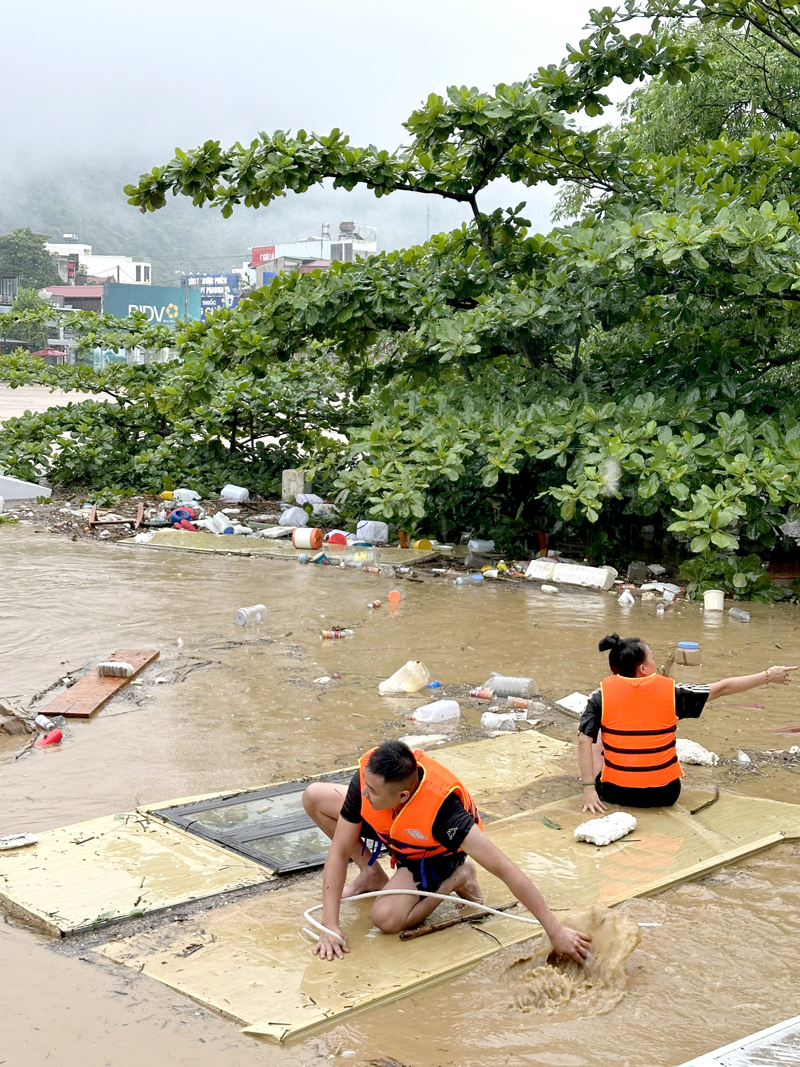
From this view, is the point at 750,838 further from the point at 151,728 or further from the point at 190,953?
the point at 151,728

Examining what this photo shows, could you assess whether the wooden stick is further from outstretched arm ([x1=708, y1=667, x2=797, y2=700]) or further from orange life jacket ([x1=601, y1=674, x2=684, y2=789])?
outstretched arm ([x1=708, y1=667, x2=797, y2=700])

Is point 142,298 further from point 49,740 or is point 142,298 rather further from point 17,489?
point 49,740

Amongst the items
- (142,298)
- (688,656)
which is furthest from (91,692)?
(142,298)

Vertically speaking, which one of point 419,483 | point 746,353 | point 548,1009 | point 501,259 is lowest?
point 548,1009

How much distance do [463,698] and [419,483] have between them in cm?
376

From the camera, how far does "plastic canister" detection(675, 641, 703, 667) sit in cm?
683

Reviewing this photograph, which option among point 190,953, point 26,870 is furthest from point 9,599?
point 190,953

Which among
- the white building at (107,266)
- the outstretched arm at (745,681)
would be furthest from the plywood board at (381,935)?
the white building at (107,266)

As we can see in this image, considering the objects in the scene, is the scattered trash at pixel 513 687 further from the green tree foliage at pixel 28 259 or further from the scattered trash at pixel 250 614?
→ the green tree foliage at pixel 28 259

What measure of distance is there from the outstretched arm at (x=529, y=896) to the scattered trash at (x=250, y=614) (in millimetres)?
4599

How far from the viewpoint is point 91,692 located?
19.1ft

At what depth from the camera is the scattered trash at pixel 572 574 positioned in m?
9.19

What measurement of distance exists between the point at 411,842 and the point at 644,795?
148 cm

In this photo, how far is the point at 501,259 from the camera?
1081 cm
